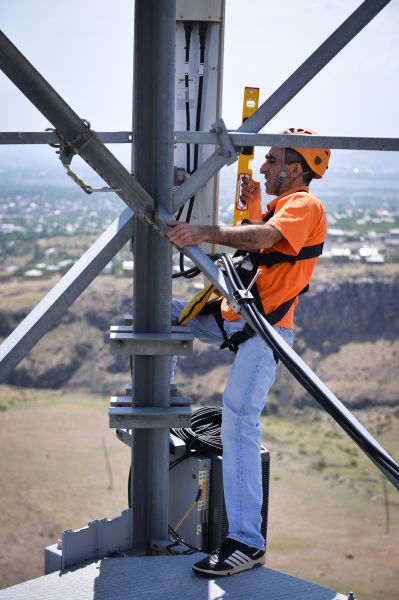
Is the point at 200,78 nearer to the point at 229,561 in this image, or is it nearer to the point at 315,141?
the point at 315,141

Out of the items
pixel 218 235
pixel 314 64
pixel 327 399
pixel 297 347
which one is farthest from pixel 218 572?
pixel 297 347

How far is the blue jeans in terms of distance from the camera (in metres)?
4.49

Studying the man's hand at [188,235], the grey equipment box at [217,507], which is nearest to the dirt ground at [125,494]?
the grey equipment box at [217,507]

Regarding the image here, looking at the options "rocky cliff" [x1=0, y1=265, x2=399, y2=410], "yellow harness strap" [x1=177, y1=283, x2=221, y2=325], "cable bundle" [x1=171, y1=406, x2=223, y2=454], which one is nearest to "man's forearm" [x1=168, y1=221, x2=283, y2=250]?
"yellow harness strap" [x1=177, y1=283, x2=221, y2=325]

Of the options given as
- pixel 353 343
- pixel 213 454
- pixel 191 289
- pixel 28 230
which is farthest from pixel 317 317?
pixel 213 454

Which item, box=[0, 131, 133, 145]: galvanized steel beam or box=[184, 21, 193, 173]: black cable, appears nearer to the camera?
box=[0, 131, 133, 145]: galvanized steel beam

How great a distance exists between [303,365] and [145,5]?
1784mm

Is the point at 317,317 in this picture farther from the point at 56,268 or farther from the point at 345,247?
the point at 56,268

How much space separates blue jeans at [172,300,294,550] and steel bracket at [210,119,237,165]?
869 mm

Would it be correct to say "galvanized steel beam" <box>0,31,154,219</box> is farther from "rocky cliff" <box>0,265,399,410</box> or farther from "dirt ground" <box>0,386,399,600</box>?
"rocky cliff" <box>0,265,399,410</box>

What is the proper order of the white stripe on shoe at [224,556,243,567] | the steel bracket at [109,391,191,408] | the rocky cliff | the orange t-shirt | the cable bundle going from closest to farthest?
the white stripe on shoe at [224,556,243,567], the orange t-shirt, the steel bracket at [109,391,191,408], the cable bundle, the rocky cliff

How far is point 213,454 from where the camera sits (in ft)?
17.7

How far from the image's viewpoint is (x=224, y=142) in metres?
4.32

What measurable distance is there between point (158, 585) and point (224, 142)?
78.7 inches
